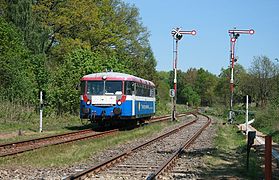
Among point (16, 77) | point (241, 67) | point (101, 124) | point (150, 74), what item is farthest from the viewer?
point (241, 67)

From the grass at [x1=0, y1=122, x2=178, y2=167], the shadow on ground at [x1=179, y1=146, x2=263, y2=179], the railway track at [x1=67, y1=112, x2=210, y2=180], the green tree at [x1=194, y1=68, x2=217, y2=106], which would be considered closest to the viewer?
the railway track at [x1=67, y1=112, x2=210, y2=180]

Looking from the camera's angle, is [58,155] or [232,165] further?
[58,155]

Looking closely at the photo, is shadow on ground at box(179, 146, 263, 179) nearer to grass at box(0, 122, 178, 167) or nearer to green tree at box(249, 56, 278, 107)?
grass at box(0, 122, 178, 167)

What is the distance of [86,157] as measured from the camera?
13930 millimetres

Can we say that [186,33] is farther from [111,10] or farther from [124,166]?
[124,166]

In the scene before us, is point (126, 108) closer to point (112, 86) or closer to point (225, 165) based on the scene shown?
point (112, 86)

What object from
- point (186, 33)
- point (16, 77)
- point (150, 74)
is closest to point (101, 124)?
point (16, 77)

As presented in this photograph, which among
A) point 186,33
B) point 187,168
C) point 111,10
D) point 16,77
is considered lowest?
point 187,168

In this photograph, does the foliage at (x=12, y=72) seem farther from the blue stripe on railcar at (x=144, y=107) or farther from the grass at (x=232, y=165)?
Result: the grass at (x=232, y=165)

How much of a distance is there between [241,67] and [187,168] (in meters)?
111

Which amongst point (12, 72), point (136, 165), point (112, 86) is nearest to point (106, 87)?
point (112, 86)

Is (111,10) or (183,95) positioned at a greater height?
(111,10)

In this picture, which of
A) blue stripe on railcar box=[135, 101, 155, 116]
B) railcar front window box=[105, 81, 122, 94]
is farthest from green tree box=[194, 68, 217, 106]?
railcar front window box=[105, 81, 122, 94]

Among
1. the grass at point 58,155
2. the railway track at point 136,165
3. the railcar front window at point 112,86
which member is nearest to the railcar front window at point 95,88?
the railcar front window at point 112,86
